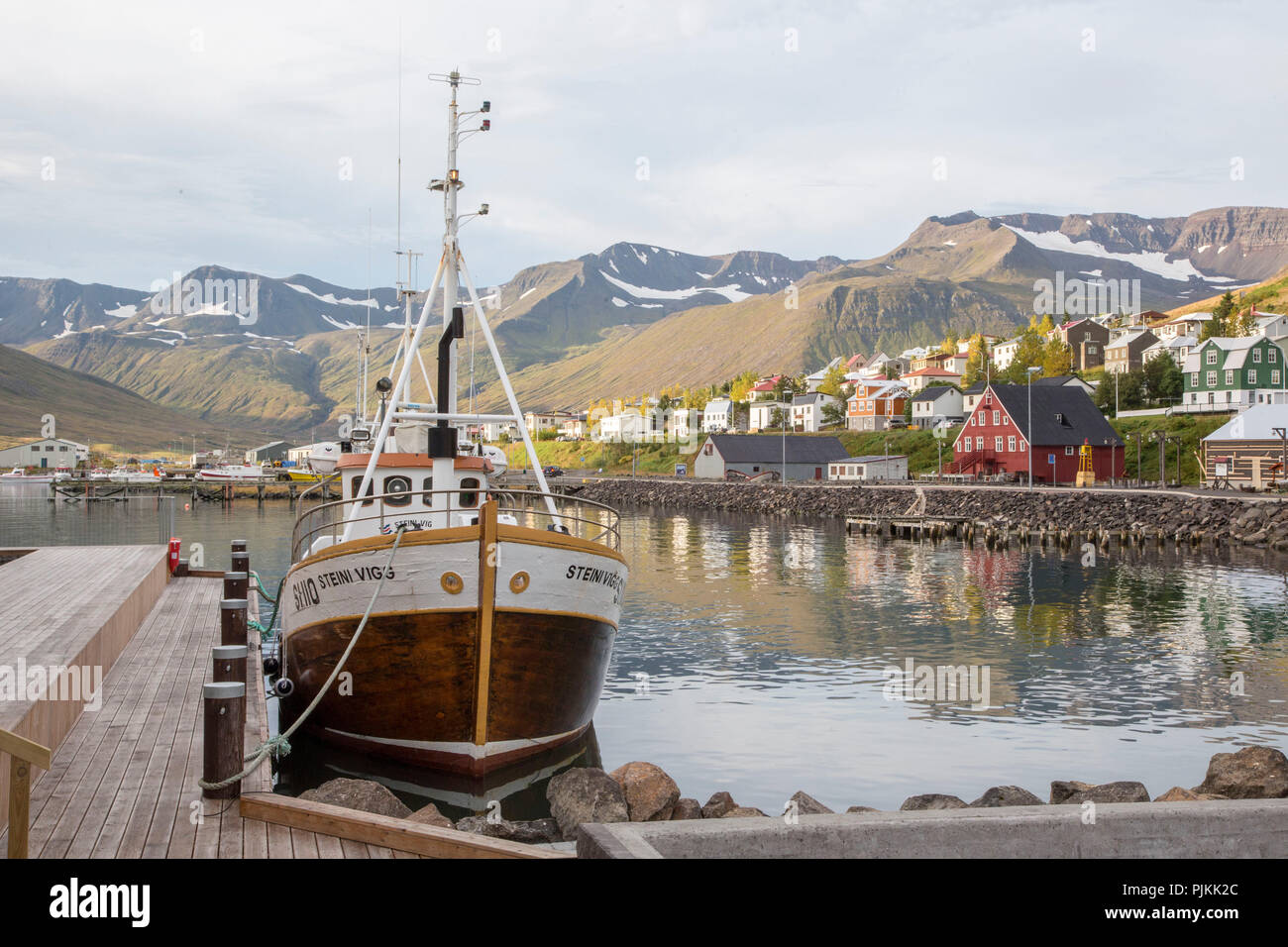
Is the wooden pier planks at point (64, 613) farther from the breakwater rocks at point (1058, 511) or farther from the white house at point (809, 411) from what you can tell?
the white house at point (809, 411)

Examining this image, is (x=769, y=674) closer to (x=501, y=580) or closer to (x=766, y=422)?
(x=501, y=580)

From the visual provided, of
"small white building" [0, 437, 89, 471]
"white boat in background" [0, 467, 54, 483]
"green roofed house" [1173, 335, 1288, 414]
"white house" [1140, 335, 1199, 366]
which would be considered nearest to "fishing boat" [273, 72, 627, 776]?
"green roofed house" [1173, 335, 1288, 414]

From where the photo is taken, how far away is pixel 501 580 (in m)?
13.1

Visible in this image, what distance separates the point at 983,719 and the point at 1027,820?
1332 cm

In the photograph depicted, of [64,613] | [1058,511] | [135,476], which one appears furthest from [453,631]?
[135,476]

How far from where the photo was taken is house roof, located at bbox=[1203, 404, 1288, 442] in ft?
234

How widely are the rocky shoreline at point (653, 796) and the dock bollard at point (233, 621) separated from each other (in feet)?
9.32

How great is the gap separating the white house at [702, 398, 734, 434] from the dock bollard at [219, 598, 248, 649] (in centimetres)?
16147

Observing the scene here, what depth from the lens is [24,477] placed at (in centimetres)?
15125

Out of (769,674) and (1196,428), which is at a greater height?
(1196,428)

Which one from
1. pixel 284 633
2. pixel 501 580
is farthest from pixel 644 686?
pixel 501 580

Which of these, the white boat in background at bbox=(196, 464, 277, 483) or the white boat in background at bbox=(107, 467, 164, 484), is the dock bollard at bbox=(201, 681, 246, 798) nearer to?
the white boat in background at bbox=(196, 464, 277, 483)

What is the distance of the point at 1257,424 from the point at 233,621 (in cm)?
Answer: 7749
